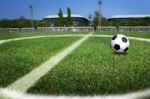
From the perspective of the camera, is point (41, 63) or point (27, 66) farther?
point (41, 63)

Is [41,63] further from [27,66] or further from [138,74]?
[138,74]

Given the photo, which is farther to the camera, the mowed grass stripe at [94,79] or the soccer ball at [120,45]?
the soccer ball at [120,45]

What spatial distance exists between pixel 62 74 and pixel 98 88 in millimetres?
1559

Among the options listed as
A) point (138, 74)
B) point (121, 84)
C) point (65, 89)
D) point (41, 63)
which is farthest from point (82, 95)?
point (41, 63)

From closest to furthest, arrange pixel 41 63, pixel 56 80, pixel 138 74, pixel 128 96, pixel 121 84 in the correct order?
1. pixel 128 96
2. pixel 121 84
3. pixel 56 80
4. pixel 138 74
5. pixel 41 63

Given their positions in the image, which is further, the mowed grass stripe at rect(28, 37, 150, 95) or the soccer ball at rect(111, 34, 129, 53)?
the soccer ball at rect(111, 34, 129, 53)

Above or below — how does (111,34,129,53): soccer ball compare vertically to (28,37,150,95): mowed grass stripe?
above

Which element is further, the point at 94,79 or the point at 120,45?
the point at 120,45

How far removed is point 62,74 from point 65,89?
142 centimetres

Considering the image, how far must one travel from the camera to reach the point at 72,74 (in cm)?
665

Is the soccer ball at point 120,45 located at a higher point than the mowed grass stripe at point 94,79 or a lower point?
higher

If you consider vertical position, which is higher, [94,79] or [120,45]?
[120,45]

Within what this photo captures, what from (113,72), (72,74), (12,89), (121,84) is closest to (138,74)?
(113,72)

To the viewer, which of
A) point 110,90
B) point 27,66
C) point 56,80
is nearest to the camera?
point 110,90
